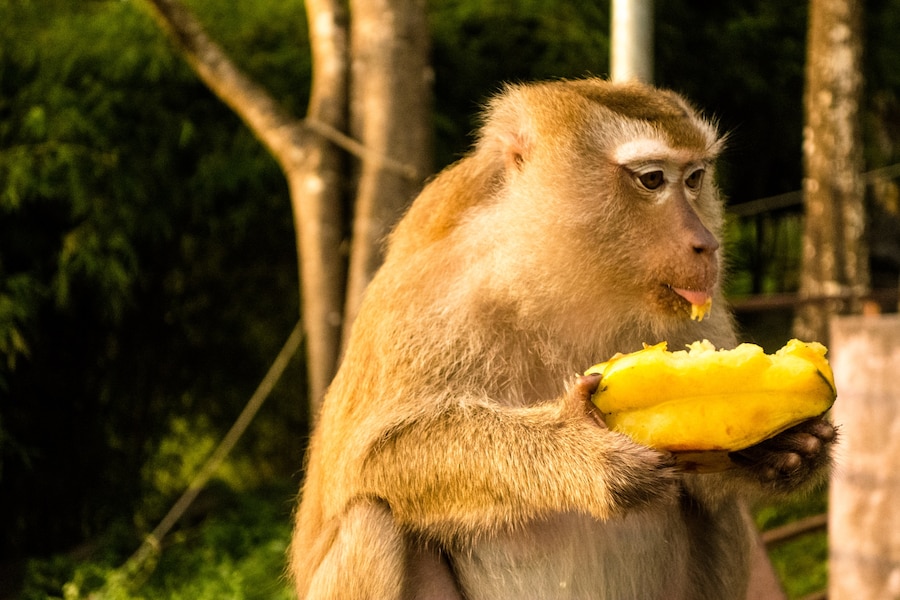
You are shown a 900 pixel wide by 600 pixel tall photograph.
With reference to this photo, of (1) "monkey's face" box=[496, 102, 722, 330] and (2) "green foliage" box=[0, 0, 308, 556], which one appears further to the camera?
(2) "green foliage" box=[0, 0, 308, 556]

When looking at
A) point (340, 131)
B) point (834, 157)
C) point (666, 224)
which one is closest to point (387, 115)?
point (340, 131)

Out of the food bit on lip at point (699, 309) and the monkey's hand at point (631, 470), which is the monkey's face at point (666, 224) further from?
the monkey's hand at point (631, 470)

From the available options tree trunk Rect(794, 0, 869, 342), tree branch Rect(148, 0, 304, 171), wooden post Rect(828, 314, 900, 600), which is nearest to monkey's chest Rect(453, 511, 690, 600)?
wooden post Rect(828, 314, 900, 600)

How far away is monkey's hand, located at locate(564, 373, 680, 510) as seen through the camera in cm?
238

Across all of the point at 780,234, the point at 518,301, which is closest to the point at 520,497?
the point at 518,301

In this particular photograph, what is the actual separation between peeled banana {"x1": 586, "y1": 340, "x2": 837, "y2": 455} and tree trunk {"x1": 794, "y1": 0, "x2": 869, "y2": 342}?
4509 millimetres

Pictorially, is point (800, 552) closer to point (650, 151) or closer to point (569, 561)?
point (569, 561)

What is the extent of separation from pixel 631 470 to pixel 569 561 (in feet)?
1.31

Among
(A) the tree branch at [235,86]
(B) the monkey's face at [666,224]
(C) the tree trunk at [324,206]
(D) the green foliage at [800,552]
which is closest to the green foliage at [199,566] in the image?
(C) the tree trunk at [324,206]

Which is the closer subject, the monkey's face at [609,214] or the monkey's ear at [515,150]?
the monkey's face at [609,214]

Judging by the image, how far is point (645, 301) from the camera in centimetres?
267

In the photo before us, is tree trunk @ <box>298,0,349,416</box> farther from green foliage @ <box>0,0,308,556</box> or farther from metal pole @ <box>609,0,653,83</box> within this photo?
metal pole @ <box>609,0,653,83</box>

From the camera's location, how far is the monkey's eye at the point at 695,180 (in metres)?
2.77

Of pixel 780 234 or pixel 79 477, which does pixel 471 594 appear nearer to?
pixel 79 477
